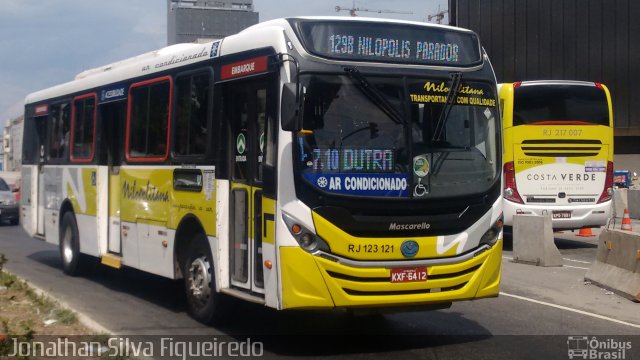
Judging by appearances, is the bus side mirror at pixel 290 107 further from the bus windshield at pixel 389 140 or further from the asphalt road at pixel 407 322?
the asphalt road at pixel 407 322

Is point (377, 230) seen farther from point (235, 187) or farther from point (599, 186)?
point (599, 186)

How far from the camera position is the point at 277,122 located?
24.8 ft

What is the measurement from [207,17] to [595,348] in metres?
31.8

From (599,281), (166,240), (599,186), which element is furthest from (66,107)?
(599,186)

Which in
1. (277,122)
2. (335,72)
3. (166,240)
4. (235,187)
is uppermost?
(335,72)

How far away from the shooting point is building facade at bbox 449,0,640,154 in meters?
43.2

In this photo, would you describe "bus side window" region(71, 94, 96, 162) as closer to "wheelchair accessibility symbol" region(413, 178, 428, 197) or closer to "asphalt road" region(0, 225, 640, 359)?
"asphalt road" region(0, 225, 640, 359)

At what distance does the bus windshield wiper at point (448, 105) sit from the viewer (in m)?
7.86

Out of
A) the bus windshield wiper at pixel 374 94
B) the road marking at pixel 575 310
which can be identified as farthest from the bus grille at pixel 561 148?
the bus windshield wiper at pixel 374 94

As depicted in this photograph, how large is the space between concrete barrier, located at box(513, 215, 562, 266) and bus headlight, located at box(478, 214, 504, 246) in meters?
6.51

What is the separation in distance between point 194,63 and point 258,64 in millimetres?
1775

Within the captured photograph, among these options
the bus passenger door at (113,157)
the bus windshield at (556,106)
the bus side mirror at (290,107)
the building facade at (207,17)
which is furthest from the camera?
the building facade at (207,17)

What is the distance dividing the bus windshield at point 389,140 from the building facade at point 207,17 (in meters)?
25.8

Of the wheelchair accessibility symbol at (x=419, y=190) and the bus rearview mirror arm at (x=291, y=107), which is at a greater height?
the bus rearview mirror arm at (x=291, y=107)
